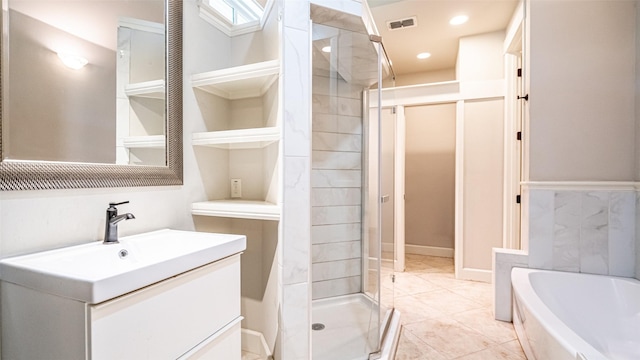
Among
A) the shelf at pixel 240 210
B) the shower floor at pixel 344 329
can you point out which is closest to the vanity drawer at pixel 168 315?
the shelf at pixel 240 210

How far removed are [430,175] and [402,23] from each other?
Result: 7.08ft

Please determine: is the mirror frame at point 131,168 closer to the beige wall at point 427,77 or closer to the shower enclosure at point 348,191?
the shower enclosure at point 348,191

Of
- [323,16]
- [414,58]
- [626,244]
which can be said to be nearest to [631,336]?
[626,244]

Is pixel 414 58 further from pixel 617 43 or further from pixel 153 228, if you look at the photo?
pixel 153 228

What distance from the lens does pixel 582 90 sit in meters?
2.01

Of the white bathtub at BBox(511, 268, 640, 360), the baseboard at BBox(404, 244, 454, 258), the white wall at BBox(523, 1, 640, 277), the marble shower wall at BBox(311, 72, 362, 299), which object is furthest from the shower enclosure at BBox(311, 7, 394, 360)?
the baseboard at BBox(404, 244, 454, 258)

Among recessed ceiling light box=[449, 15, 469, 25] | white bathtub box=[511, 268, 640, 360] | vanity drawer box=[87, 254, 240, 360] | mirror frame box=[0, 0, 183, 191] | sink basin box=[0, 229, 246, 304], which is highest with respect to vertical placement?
recessed ceiling light box=[449, 15, 469, 25]

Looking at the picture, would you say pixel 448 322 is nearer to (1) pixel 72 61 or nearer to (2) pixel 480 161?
(2) pixel 480 161

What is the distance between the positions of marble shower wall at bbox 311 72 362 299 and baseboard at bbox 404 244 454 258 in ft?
6.95

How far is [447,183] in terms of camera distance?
411cm

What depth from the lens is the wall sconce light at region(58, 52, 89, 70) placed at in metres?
1.06

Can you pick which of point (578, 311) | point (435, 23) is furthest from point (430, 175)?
point (578, 311)

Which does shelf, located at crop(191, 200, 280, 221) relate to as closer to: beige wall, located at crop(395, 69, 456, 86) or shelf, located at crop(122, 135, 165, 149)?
shelf, located at crop(122, 135, 165, 149)

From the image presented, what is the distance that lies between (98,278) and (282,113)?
3.05 ft
